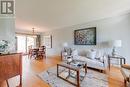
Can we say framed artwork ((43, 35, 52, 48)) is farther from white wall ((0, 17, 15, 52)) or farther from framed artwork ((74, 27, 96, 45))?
white wall ((0, 17, 15, 52))

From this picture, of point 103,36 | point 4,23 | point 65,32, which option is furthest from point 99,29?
point 4,23

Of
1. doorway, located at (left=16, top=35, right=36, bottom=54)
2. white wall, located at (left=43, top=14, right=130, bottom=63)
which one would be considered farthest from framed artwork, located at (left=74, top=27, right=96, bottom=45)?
doorway, located at (left=16, top=35, right=36, bottom=54)

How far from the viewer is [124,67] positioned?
283 centimetres

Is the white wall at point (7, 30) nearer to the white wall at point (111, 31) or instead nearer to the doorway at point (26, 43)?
the white wall at point (111, 31)

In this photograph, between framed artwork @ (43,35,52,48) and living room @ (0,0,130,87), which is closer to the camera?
living room @ (0,0,130,87)

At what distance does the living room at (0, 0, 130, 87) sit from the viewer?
269 cm

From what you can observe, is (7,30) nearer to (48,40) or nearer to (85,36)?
(85,36)

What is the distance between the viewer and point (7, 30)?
2627mm

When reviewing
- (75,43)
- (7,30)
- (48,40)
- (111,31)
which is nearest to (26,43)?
(48,40)

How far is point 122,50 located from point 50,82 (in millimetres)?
3508

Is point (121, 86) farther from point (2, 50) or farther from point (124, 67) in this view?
point (2, 50)

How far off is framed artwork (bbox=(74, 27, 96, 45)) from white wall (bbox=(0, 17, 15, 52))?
4.01 metres

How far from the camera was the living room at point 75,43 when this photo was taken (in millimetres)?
2688

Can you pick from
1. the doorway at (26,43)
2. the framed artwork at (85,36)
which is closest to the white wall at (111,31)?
the framed artwork at (85,36)
